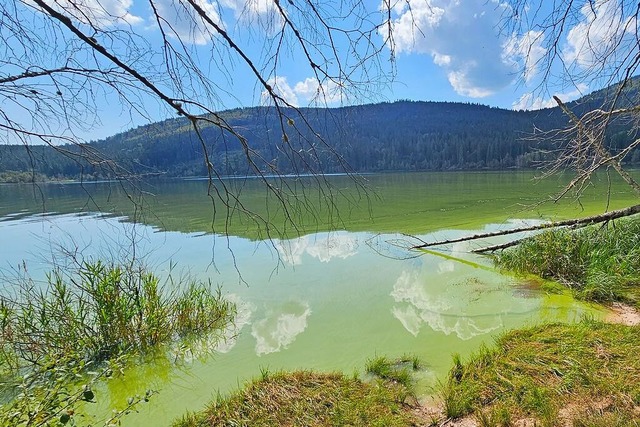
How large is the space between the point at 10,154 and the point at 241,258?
27.3 ft

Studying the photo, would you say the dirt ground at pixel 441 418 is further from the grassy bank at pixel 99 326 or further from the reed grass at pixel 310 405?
the grassy bank at pixel 99 326

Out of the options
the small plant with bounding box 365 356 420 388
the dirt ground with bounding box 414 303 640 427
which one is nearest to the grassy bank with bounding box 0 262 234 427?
the small plant with bounding box 365 356 420 388

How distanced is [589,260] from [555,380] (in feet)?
15.2

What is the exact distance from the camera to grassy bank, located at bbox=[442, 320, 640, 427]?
274cm

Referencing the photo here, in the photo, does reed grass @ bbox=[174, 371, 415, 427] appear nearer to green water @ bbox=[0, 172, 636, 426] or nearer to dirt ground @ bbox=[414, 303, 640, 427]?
dirt ground @ bbox=[414, 303, 640, 427]

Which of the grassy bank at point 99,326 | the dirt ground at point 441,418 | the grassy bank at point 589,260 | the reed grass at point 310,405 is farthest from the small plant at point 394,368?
the grassy bank at point 589,260

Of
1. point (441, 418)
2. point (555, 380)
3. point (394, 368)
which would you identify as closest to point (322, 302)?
point (394, 368)

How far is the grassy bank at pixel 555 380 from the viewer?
108 inches

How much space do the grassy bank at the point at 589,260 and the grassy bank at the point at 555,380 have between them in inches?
79.7

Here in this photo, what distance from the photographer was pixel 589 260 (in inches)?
265

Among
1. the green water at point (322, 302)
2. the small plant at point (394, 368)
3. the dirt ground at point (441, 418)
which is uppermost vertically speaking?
the dirt ground at point (441, 418)

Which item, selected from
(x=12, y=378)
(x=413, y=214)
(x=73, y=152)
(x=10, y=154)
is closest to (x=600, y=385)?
(x=73, y=152)

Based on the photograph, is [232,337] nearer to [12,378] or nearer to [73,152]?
[12,378]

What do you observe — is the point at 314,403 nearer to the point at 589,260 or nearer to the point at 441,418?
the point at 441,418
